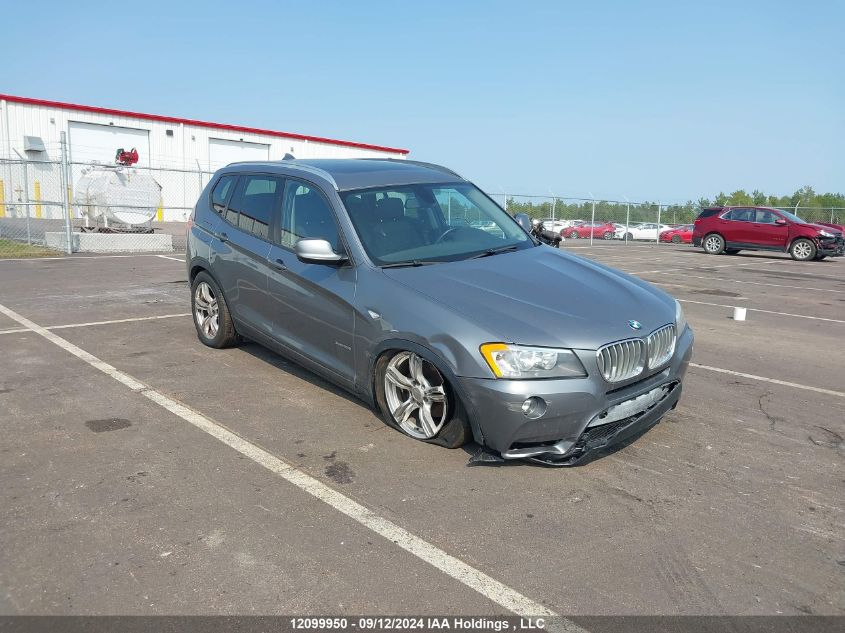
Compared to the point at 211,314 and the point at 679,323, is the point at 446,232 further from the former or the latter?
the point at 211,314

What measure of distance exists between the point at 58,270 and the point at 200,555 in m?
11.5

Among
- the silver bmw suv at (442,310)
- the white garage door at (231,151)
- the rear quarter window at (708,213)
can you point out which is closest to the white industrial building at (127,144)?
the white garage door at (231,151)

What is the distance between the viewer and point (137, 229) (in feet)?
60.1

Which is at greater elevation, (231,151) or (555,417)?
(231,151)

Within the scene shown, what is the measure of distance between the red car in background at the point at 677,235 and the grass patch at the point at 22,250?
31.3m

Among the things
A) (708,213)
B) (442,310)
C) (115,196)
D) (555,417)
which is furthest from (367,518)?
(708,213)

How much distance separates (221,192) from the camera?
6.53 m

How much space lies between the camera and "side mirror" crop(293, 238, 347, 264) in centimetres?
460

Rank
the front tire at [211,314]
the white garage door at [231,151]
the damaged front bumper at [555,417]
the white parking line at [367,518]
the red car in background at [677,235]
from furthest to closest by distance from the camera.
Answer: the white garage door at [231,151]
the red car in background at [677,235]
the front tire at [211,314]
the damaged front bumper at [555,417]
the white parking line at [367,518]

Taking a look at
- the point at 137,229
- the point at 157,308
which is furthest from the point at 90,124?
the point at 157,308

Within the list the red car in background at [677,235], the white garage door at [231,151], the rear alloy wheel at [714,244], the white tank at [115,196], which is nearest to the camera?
the white tank at [115,196]

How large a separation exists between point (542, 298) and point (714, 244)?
72.0ft

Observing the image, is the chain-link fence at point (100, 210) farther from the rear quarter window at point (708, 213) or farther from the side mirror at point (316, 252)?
the rear quarter window at point (708, 213)

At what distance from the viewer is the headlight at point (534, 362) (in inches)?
148
